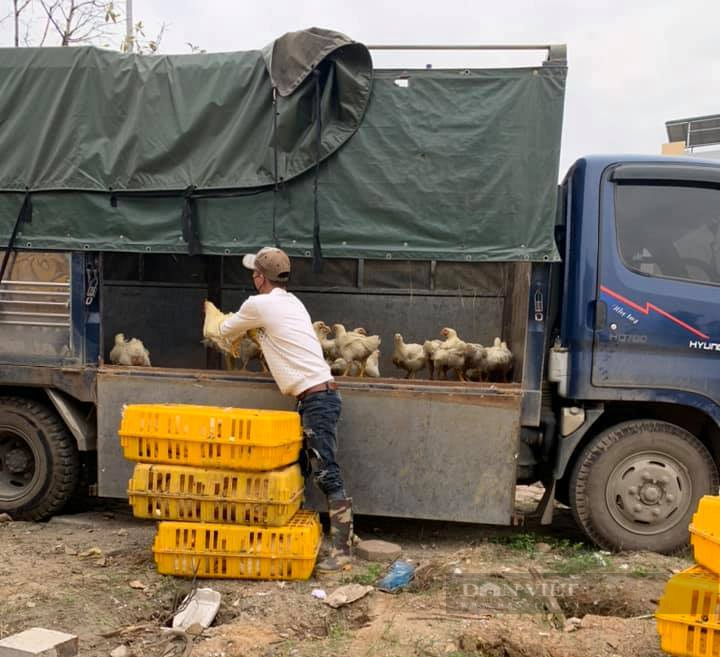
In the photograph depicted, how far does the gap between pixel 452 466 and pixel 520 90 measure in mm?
2526

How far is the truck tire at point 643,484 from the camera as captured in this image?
4.77 m

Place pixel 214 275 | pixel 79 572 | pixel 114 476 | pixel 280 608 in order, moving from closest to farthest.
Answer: pixel 280 608
pixel 79 572
pixel 114 476
pixel 214 275

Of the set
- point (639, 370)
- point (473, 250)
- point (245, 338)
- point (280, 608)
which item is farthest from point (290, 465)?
point (639, 370)

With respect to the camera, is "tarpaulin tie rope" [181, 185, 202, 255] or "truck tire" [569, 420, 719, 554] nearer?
"truck tire" [569, 420, 719, 554]

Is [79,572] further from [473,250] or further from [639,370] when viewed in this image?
[639,370]

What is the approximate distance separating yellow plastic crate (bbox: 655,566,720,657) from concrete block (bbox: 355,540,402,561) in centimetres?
182

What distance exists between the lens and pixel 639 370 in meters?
4.69

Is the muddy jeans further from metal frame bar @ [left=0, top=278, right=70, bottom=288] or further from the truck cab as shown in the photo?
metal frame bar @ [left=0, top=278, right=70, bottom=288]

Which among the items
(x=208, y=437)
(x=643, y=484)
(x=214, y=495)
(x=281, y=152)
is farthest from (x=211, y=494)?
(x=643, y=484)

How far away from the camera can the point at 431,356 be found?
18.0 feet

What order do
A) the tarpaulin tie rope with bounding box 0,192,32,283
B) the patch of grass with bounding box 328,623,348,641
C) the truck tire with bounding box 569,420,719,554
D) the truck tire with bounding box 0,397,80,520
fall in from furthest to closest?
the truck tire with bounding box 0,397,80,520, the tarpaulin tie rope with bounding box 0,192,32,283, the truck tire with bounding box 569,420,719,554, the patch of grass with bounding box 328,623,348,641

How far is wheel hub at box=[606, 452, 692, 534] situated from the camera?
4.77 meters

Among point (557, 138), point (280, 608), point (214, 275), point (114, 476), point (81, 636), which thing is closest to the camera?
point (81, 636)

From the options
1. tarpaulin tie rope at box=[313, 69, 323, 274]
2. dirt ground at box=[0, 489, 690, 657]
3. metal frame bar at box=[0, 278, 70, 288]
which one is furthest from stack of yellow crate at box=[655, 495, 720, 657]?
metal frame bar at box=[0, 278, 70, 288]
